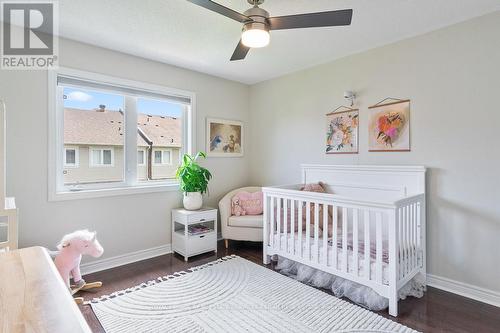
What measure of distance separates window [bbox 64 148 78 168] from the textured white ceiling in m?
1.13

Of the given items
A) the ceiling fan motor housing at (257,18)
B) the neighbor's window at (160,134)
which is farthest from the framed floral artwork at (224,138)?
the ceiling fan motor housing at (257,18)

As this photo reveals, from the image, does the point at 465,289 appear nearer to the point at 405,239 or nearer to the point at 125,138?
the point at 405,239

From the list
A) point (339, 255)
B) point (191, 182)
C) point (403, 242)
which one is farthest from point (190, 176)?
point (403, 242)

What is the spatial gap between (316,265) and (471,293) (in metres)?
1.31

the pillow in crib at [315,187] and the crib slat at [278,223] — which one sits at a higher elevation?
the pillow in crib at [315,187]

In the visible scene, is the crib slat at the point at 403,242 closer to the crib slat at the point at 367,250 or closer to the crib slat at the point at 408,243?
the crib slat at the point at 408,243

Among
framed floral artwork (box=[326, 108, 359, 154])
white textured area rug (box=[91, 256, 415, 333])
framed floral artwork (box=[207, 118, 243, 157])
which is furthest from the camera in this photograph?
framed floral artwork (box=[207, 118, 243, 157])

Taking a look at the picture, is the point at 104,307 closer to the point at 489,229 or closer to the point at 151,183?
the point at 151,183

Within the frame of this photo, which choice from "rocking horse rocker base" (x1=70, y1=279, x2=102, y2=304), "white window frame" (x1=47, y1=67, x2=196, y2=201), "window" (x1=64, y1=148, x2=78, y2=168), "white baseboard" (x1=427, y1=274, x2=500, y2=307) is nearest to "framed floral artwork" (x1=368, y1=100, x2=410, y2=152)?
"white baseboard" (x1=427, y1=274, x2=500, y2=307)

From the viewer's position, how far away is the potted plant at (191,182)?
10.9 feet

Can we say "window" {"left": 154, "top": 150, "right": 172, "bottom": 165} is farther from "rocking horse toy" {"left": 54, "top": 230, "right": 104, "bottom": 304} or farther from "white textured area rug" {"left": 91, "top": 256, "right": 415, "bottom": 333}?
"white textured area rug" {"left": 91, "top": 256, "right": 415, "bottom": 333}

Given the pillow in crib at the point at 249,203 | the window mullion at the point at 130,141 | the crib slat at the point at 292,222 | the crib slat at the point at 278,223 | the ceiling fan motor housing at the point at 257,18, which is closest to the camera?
the ceiling fan motor housing at the point at 257,18

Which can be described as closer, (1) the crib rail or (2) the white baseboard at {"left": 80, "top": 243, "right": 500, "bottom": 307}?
(1) the crib rail

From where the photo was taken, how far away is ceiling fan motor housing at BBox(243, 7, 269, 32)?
5.80ft
